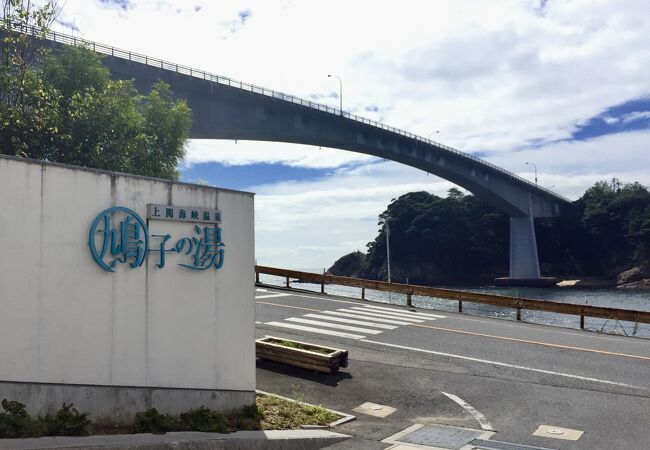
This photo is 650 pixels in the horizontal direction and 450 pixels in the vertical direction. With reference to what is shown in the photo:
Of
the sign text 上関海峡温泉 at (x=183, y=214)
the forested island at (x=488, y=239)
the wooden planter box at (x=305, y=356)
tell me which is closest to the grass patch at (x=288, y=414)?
the wooden planter box at (x=305, y=356)

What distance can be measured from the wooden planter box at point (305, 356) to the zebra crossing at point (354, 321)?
393 centimetres

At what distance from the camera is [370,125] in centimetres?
5584

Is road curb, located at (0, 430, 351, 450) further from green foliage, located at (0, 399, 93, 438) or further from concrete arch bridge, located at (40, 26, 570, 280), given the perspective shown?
concrete arch bridge, located at (40, 26, 570, 280)

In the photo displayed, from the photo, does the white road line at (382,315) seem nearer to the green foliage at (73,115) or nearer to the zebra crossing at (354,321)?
the zebra crossing at (354,321)

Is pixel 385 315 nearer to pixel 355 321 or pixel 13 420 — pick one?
pixel 355 321

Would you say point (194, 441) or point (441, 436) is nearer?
point (194, 441)

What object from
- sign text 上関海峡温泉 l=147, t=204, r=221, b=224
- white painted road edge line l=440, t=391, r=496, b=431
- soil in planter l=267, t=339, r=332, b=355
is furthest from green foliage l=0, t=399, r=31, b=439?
soil in planter l=267, t=339, r=332, b=355

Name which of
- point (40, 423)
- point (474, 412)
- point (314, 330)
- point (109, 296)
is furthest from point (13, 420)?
point (314, 330)

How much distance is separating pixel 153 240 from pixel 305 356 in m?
5.95

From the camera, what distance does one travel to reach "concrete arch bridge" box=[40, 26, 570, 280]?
33.8 m

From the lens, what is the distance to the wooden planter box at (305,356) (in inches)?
534

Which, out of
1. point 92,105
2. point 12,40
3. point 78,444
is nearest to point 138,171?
point 92,105

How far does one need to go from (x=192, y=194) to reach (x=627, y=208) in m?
109

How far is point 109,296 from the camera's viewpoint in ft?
28.0
